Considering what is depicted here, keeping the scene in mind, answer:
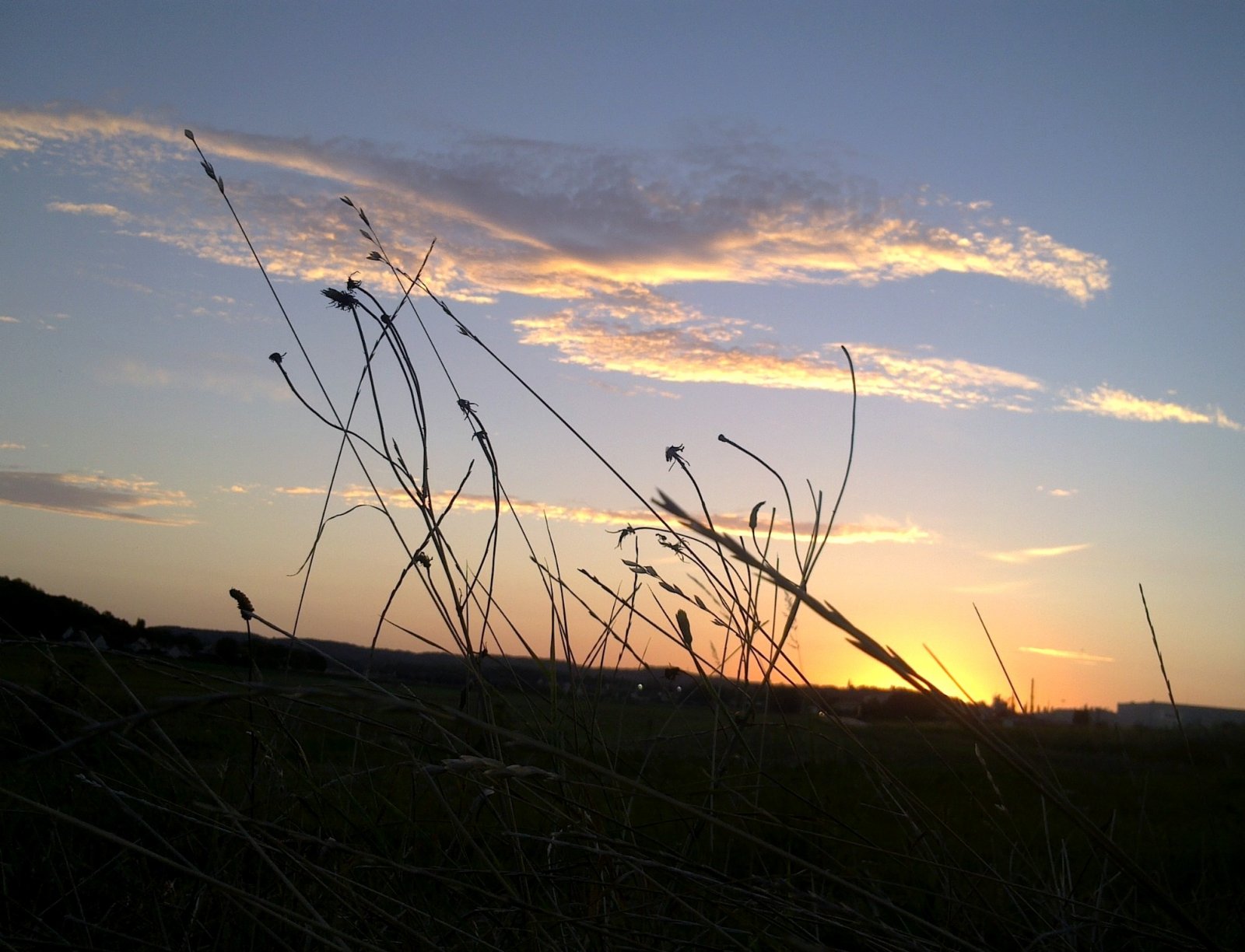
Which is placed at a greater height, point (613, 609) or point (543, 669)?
point (613, 609)

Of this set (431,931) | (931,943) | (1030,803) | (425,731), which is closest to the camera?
(931,943)

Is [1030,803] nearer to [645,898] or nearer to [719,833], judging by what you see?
[719,833]

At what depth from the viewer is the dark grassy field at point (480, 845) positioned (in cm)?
96

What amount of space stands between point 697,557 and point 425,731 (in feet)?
1.93

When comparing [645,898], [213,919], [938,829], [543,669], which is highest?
[543,669]

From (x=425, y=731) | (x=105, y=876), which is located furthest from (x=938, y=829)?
(x=105, y=876)

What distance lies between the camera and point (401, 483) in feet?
5.56

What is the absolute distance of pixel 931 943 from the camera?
1038 mm

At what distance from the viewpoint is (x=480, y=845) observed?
1.64 m

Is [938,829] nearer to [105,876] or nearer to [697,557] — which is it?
[697,557]

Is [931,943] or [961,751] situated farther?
[961,751]

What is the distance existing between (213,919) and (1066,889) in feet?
5.00

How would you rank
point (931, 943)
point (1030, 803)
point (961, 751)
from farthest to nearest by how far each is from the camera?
point (961, 751) < point (1030, 803) < point (931, 943)

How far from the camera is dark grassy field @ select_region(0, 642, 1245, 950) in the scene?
96 centimetres
